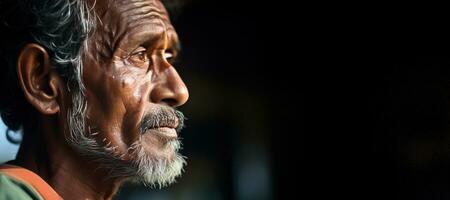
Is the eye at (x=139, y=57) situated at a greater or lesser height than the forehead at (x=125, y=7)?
lesser

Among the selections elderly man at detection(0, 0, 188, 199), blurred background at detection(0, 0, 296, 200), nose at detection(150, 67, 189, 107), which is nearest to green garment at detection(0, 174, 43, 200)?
elderly man at detection(0, 0, 188, 199)

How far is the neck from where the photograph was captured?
3.62ft

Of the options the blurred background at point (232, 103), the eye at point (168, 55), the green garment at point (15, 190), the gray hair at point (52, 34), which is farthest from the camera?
the blurred background at point (232, 103)

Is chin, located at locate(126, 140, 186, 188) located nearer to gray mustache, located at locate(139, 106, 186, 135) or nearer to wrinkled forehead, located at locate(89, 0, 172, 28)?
gray mustache, located at locate(139, 106, 186, 135)

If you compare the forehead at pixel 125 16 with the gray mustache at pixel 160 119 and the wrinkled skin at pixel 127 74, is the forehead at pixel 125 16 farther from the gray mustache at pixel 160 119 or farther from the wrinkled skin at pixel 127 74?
the gray mustache at pixel 160 119

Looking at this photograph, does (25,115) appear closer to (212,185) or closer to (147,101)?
(147,101)

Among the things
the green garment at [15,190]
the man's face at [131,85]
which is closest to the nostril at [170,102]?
the man's face at [131,85]

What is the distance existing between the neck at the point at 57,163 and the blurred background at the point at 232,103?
0.24 metres

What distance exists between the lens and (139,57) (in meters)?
1.18

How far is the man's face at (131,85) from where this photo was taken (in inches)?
44.6

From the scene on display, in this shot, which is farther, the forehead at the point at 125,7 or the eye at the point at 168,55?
the eye at the point at 168,55

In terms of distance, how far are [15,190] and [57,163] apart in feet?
0.46

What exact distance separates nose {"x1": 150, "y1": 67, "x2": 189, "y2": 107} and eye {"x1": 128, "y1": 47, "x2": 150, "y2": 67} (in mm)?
36

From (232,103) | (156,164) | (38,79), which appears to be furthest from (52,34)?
(232,103)
